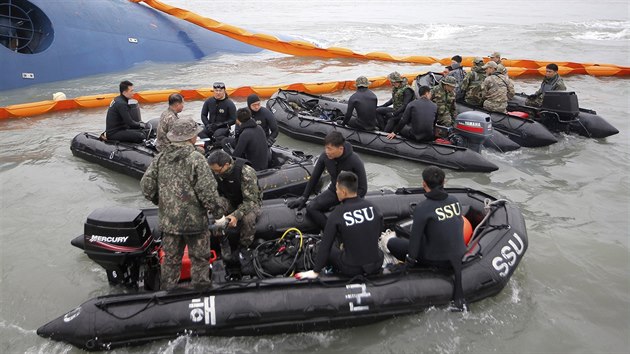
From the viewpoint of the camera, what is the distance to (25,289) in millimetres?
4789

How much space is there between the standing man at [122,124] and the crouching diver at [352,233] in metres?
4.42

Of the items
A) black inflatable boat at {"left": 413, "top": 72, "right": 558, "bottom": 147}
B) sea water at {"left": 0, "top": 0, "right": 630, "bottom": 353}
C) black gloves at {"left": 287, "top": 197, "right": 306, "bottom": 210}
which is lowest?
sea water at {"left": 0, "top": 0, "right": 630, "bottom": 353}

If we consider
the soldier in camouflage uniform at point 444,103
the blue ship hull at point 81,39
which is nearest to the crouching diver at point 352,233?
the soldier in camouflage uniform at point 444,103

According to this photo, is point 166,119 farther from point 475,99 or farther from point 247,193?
point 475,99

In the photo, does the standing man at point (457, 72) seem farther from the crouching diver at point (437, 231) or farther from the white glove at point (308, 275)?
the white glove at point (308, 275)

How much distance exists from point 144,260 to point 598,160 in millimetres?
7497

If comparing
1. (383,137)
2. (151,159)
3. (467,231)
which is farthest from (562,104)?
(151,159)

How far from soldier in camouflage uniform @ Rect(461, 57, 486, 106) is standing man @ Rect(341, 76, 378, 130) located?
86.4 inches

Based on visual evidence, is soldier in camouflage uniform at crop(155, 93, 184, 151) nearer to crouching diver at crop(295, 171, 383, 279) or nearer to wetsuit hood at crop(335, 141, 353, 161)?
wetsuit hood at crop(335, 141, 353, 161)

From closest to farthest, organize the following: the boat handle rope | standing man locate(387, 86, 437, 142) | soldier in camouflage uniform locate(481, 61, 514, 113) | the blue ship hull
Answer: the boat handle rope
standing man locate(387, 86, 437, 142)
soldier in camouflage uniform locate(481, 61, 514, 113)
the blue ship hull

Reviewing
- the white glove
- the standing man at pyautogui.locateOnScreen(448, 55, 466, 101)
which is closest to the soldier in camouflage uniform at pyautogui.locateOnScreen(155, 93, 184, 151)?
the white glove

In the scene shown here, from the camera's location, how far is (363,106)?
7.89 meters

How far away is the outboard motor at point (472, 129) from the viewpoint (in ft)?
24.9

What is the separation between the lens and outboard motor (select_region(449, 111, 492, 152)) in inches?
299
